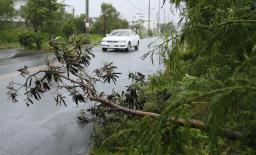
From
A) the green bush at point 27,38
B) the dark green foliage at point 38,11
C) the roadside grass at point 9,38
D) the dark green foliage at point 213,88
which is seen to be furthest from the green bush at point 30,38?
the dark green foliage at point 213,88

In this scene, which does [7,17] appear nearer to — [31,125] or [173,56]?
[31,125]

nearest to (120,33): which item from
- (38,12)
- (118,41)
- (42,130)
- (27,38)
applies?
(118,41)

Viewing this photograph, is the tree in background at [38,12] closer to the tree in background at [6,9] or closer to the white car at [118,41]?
the tree in background at [6,9]

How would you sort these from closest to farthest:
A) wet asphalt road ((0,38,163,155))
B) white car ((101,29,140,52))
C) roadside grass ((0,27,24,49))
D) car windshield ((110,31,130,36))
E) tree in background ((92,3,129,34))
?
wet asphalt road ((0,38,163,155))
white car ((101,29,140,52))
car windshield ((110,31,130,36))
roadside grass ((0,27,24,49))
tree in background ((92,3,129,34))

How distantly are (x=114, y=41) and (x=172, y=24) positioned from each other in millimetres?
22420

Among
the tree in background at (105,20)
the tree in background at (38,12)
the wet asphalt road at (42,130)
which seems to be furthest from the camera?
the tree in background at (105,20)

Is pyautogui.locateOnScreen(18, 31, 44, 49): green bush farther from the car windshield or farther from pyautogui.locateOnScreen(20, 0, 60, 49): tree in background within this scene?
the car windshield

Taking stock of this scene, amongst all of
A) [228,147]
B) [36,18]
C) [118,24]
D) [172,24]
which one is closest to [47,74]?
[172,24]

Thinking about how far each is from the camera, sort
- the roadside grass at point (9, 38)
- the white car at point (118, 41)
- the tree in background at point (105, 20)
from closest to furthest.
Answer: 1. the white car at point (118, 41)
2. the roadside grass at point (9, 38)
3. the tree in background at point (105, 20)

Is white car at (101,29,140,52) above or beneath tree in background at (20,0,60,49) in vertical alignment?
beneath

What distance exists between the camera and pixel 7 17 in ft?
94.5

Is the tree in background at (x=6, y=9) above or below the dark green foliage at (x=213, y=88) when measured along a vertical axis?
above

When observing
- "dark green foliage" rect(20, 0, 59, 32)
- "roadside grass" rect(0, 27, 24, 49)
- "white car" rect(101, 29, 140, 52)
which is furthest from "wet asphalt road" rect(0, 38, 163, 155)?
"roadside grass" rect(0, 27, 24, 49)

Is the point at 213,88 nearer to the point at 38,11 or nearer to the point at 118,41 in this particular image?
the point at 118,41
